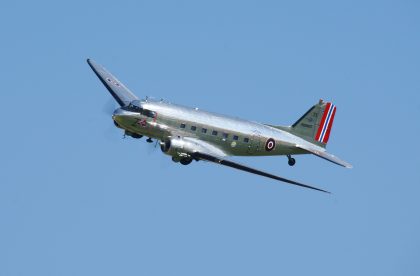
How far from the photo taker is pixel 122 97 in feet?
184

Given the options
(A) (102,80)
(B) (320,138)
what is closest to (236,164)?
(B) (320,138)

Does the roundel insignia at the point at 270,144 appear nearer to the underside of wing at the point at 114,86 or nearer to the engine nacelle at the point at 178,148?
the engine nacelle at the point at 178,148

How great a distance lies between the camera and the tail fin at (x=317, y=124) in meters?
56.6

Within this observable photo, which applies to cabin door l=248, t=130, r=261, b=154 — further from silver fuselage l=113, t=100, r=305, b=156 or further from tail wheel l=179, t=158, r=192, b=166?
tail wheel l=179, t=158, r=192, b=166

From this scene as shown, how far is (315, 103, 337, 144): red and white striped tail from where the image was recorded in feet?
187

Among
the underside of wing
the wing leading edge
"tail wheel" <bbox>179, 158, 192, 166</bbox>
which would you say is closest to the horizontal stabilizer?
the wing leading edge

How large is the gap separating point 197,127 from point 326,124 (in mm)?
10557

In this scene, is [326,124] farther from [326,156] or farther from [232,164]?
[232,164]

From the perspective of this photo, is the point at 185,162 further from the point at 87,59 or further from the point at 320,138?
the point at 87,59

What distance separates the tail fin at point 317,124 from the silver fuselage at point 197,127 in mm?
3587

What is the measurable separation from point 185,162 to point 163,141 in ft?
5.89

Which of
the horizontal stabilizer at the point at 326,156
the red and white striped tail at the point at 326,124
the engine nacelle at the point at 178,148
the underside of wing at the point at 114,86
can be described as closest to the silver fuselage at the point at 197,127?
the engine nacelle at the point at 178,148

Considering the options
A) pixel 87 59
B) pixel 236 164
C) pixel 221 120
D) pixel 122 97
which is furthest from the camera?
pixel 87 59

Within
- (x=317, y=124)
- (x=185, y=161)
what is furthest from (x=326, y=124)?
(x=185, y=161)
